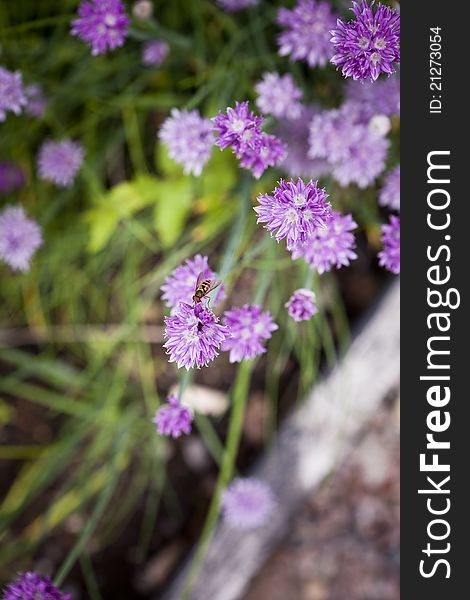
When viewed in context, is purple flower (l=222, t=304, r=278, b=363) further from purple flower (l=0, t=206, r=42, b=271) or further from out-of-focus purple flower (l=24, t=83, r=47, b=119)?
out-of-focus purple flower (l=24, t=83, r=47, b=119)

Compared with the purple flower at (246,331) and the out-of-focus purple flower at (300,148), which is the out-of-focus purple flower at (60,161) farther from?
the purple flower at (246,331)

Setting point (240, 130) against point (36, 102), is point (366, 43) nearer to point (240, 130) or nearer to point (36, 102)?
point (240, 130)

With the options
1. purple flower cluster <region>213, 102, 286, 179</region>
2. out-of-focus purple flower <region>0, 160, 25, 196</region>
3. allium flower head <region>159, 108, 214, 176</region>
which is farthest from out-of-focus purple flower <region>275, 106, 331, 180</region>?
out-of-focus purple flower <region>0, 160, 25, 196</region>

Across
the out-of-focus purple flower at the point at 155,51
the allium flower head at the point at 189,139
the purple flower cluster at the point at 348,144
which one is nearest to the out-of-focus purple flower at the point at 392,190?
the purple flower cluster at the point at 348,144

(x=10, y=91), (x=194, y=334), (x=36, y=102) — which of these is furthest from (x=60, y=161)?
(x=194, y=334)

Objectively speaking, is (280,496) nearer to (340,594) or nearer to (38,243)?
(340,594)

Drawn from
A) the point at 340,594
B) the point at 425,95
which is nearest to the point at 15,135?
the point at 425,95

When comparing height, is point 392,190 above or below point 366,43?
above
